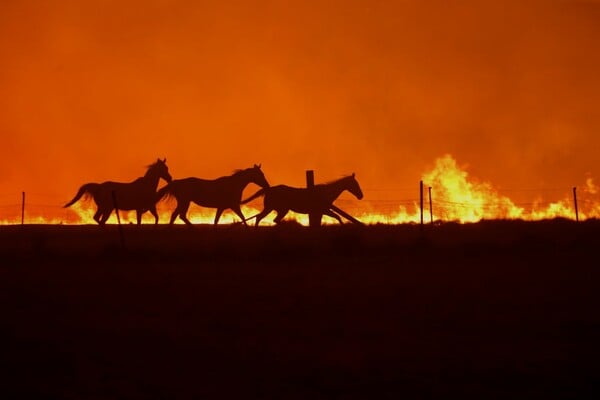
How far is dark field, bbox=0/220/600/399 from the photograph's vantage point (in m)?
6.07

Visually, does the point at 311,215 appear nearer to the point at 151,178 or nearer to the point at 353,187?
the point at 353,187

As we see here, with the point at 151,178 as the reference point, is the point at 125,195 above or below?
below

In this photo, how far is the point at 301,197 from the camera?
2677 centimetres

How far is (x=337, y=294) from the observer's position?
1074cm

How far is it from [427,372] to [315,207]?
19604mm

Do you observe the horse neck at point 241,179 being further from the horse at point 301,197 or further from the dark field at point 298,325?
the dark field at point 298,325

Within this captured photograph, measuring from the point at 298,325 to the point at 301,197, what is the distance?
723 inches

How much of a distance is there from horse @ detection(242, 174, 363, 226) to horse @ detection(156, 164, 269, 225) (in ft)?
2.14

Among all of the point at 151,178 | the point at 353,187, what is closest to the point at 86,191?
the point at 151,178

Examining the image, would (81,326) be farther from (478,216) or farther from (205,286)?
(478,216)

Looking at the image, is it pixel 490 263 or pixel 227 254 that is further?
pixel 227 254

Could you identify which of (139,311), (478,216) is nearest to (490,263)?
(139,311)

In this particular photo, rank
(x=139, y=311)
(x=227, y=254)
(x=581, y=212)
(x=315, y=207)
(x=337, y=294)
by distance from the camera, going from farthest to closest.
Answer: (x=581, y=212) → (x=315, y=207) → (x=227, y=254) → (x=337, y=294) → (x=139, y=311)

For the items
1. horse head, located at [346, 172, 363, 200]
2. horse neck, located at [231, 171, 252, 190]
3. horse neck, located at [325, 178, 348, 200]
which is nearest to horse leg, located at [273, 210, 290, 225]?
horse neck, located at [231, 171, 252, 190]
